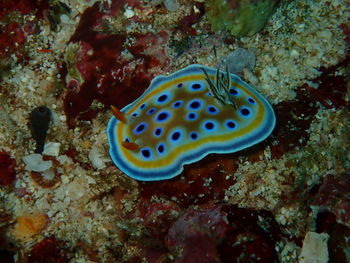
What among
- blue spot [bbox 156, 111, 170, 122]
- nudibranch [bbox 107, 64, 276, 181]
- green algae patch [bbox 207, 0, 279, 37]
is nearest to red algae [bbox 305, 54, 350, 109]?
nudibranch [bbox 107, 64, 276, 181]

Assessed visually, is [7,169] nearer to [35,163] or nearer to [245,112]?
[35,163]

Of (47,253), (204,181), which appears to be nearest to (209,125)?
(204,181)

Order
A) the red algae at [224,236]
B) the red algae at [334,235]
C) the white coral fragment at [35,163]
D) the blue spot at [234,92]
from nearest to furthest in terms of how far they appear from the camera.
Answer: the red algae at [224,236] → the red algae at [334,235] → the blue spot at [234,92] → the white coral fragment at [35,163]

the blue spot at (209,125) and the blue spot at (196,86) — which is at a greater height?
the blue spot at (196,86)

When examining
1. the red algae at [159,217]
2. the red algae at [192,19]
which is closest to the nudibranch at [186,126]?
the red algae at [159,217]

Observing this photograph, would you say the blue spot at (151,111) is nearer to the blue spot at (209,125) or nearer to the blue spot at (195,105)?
the blue spot at (195,105)

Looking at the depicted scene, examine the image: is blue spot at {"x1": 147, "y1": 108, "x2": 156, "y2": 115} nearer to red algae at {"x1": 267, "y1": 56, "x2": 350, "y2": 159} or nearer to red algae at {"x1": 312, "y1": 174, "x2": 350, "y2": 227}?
red algae at {"x1": 267, "y1": 56, "x2": 350, "y2": 159}

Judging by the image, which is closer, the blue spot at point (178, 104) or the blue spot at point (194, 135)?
the blue spot at point (194, 135)
